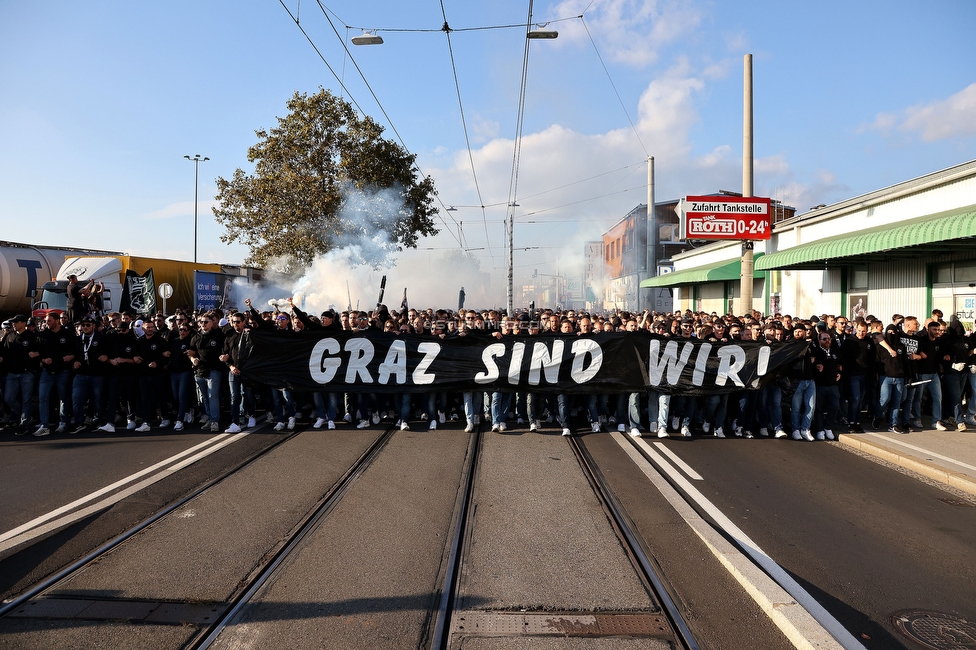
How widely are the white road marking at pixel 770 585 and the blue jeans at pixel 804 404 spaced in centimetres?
393

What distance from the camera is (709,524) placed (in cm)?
512

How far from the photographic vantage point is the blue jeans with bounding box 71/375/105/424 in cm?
934

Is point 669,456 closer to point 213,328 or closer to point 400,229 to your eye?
point 213,328

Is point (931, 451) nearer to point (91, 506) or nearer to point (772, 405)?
point (772, 405)

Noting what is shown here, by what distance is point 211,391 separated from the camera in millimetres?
9414

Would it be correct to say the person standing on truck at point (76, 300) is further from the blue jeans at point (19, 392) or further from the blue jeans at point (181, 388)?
the blue jeans at point (181, 388)

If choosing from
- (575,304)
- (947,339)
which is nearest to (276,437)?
(947,339)

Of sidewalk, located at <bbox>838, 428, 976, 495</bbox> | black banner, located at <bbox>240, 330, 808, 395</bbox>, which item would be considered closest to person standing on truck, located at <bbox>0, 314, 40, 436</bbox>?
black banner, located at <bbox>240, 330, 808, 395</bbox>

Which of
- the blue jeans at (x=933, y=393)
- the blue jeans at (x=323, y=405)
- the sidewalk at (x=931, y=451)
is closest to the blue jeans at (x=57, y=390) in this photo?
the blue jeans at (x=323, y=405)

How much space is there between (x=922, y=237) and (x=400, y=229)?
21.0 metres

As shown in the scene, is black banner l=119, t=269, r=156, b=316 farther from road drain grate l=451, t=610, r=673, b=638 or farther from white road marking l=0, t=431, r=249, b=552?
road drain grate l=451, t=610, r=673, b=638

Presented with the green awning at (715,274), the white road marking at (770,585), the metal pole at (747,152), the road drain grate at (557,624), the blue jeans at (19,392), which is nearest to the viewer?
the white road marking at (770,585)

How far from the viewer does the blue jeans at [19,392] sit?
9.26 metres

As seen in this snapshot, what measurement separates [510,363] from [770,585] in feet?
19.8
